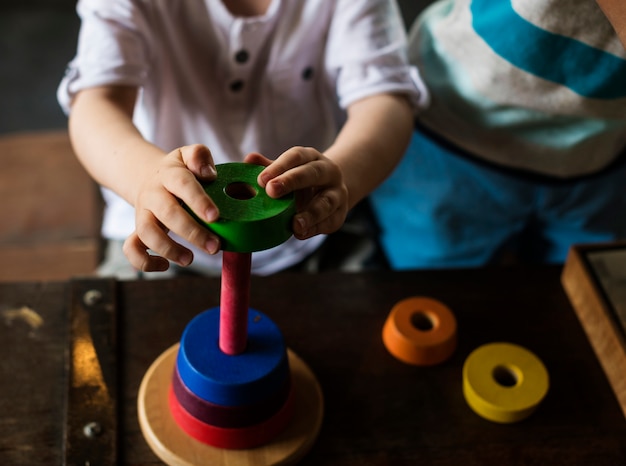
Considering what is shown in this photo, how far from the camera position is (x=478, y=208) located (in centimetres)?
85

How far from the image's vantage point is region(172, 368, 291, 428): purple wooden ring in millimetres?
510

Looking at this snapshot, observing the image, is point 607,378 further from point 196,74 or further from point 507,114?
point 196,74

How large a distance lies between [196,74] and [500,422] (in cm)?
41

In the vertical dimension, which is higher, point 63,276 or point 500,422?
point 500,422

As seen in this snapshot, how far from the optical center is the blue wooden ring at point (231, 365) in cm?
50

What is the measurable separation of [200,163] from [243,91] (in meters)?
0.30

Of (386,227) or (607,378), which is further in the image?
(386,227)

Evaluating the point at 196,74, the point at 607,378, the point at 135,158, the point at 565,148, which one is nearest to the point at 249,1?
the point at 196,74

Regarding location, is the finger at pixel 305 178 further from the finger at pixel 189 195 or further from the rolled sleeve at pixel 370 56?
the rolled sleeve at pixel 370 56

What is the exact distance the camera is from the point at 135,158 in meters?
0.55

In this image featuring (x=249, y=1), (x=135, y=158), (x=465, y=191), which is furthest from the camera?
(x=465, y=191)

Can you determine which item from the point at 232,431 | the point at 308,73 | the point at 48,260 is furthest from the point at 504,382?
the point at 48,260

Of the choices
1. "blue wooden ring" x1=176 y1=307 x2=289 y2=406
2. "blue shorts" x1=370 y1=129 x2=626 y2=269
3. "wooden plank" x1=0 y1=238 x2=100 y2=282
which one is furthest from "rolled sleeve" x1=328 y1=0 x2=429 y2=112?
"wooden plank" x1=0 y1=238 x2=100 y2=282

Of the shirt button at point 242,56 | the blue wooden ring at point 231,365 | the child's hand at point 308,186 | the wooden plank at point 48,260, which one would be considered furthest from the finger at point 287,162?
the wooden plank at point 48,260
